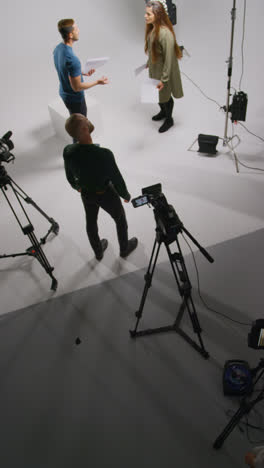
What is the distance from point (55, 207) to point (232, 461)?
8.65 feet

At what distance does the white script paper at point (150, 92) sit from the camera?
3783 mm

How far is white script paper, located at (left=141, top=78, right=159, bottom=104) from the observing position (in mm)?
3783

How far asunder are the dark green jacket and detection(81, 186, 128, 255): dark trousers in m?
0.07

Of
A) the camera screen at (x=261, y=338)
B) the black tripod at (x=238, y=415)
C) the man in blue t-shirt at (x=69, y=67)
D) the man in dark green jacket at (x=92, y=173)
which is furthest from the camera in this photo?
the man in blue t-shirt at (x=69, y=67)

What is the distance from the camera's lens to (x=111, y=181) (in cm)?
250

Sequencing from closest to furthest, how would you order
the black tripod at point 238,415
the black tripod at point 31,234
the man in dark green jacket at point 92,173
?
the black tripod at point 238,415, the man in dark green jacket at point 92,173, the black tripod at point 31,234

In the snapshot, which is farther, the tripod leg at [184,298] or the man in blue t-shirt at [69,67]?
the man in blue t-shirt at [69,67]

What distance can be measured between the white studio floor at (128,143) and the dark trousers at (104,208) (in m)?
0.25

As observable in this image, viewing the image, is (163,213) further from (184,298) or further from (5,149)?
(5,149)

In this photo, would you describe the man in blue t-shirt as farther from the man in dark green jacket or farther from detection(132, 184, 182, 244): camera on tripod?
detection(132, 184, 182, 244): camera on tripod

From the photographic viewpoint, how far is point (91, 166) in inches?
90.4

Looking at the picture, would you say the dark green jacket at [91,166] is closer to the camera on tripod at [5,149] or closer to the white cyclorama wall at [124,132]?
the camera on tripod at [5,149]

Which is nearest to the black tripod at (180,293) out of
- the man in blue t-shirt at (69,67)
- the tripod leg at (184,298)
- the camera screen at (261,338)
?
the tripod leg at (184,298)

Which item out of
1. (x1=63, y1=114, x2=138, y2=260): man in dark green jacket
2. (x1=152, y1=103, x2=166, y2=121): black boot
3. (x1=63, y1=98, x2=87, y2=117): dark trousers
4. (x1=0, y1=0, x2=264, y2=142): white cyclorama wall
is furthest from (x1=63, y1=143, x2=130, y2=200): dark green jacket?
(x1=0, y1=0, x2=264, y2=142): white cyclorama wall
